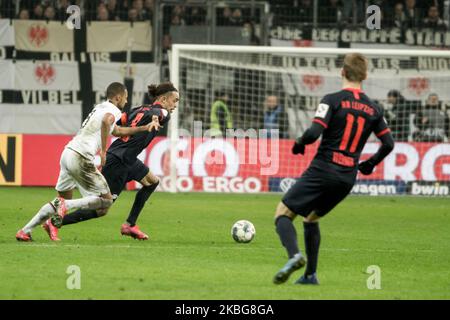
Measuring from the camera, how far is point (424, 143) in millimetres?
24156

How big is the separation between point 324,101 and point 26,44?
18.2 metres

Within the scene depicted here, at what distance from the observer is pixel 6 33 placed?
2636cm

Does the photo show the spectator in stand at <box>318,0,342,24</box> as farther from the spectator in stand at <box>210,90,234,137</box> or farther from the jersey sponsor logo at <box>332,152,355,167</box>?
the jersey sponsor logo at <box>332,152,355,167</box>

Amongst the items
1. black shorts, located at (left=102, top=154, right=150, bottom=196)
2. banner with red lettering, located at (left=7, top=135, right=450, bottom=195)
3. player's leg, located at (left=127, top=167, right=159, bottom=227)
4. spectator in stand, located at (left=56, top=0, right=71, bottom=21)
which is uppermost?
spectator in stand, located at (left=56, top=0, right=71, bottom=21)

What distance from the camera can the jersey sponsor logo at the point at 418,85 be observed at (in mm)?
25859

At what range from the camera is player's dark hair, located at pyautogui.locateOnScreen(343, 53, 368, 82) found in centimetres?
952

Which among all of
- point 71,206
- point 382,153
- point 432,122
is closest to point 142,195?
point 71,206

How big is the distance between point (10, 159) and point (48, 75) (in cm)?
335

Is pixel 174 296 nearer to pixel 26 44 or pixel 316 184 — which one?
pixel 316 184

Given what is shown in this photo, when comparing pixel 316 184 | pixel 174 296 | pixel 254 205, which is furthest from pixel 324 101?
pixel 254 205

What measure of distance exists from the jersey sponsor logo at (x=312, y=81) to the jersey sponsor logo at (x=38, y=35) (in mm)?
6368

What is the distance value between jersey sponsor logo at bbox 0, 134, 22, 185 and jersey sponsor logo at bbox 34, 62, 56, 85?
2.93 meters

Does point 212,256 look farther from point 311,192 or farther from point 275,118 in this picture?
point 275,118

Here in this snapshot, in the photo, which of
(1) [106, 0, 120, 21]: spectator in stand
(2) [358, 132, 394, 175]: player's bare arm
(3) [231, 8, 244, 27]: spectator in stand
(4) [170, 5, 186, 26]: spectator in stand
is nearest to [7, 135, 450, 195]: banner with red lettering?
(3) [231, 8, 244, 27]: spectator in stand
